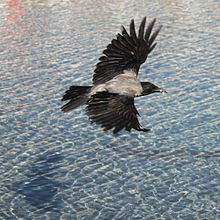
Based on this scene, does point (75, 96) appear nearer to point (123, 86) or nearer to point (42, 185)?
point (123, 86)

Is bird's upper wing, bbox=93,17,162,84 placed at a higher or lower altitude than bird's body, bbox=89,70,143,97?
higher

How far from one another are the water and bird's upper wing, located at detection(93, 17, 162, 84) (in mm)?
1984

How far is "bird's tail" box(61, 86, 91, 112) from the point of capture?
18.5 ft

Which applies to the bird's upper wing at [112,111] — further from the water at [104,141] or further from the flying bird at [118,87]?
the water at [104,141]

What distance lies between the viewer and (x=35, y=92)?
11.0 metres

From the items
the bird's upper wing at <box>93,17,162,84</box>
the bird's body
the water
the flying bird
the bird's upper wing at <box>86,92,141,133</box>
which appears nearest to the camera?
the bird's upper wing at <box>86,92,141,133</box>

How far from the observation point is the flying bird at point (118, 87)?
5.20 m

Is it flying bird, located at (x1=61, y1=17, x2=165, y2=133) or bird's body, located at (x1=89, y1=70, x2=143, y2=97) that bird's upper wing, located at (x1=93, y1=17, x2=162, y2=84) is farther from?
bird's body, located at (x1=89, y1=70, x2=143, y2=97)

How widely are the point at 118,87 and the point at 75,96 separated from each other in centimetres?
60

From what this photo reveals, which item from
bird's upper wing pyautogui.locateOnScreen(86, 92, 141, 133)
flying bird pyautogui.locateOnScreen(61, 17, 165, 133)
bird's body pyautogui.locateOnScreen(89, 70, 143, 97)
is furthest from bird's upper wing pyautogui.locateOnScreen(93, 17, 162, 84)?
bird's upper wing pyautogui.locateOnScreen(86, 92, 141, 133)

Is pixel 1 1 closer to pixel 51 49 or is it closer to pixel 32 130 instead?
pixel 51 49

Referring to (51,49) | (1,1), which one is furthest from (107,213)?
(1,1)

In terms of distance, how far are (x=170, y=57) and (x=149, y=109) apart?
391cm

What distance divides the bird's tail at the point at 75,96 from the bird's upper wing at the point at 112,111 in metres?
0.26
